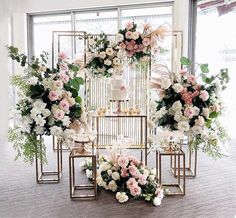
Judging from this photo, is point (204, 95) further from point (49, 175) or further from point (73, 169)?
point (49, 175)

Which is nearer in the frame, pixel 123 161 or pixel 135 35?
pixel 123 161

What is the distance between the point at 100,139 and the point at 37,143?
1.79 meters

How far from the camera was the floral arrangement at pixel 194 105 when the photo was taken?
10.2 ft

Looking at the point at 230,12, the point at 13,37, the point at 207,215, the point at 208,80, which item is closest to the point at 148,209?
the point at 207,215

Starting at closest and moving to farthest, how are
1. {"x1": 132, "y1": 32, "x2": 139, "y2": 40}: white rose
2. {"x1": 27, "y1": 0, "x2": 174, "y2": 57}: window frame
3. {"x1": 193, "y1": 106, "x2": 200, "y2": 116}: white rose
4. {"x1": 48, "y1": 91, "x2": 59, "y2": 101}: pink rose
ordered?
{"x1": 48, "y1": 91, "x2": 59, "y2": 101}: pink rose < {"x1": 193, "y1": 106, "x2": 200, "y2": 116}: white rose < {"x1": 132, "y1": 32, "x2": 139, "y2": 40}: white rose < {"x1": 27, "y1": 0, "x2": 174, "y2": 57}: window frame

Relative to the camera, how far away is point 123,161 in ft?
10.9

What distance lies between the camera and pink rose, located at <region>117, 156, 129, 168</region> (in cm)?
331

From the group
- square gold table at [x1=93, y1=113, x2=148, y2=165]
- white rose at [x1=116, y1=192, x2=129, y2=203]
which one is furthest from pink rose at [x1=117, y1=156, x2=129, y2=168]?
square gold table at [x1=93, y1=113, x2=148, y2=165]

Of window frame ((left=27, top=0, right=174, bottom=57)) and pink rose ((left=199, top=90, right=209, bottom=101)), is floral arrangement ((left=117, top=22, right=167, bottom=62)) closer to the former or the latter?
pink rose ((left=199, top=90, right=209, bottom=101))

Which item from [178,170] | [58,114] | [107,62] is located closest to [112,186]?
[178,170]

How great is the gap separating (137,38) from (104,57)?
0.47 metres

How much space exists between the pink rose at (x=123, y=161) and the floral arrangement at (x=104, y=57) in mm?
1119

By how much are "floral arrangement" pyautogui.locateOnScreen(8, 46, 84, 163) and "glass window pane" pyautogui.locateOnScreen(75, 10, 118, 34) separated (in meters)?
2.76

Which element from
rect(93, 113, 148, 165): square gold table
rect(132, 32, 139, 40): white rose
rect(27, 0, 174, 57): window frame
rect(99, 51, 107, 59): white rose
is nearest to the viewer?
rect(132, 32, 139, 40): white rose
